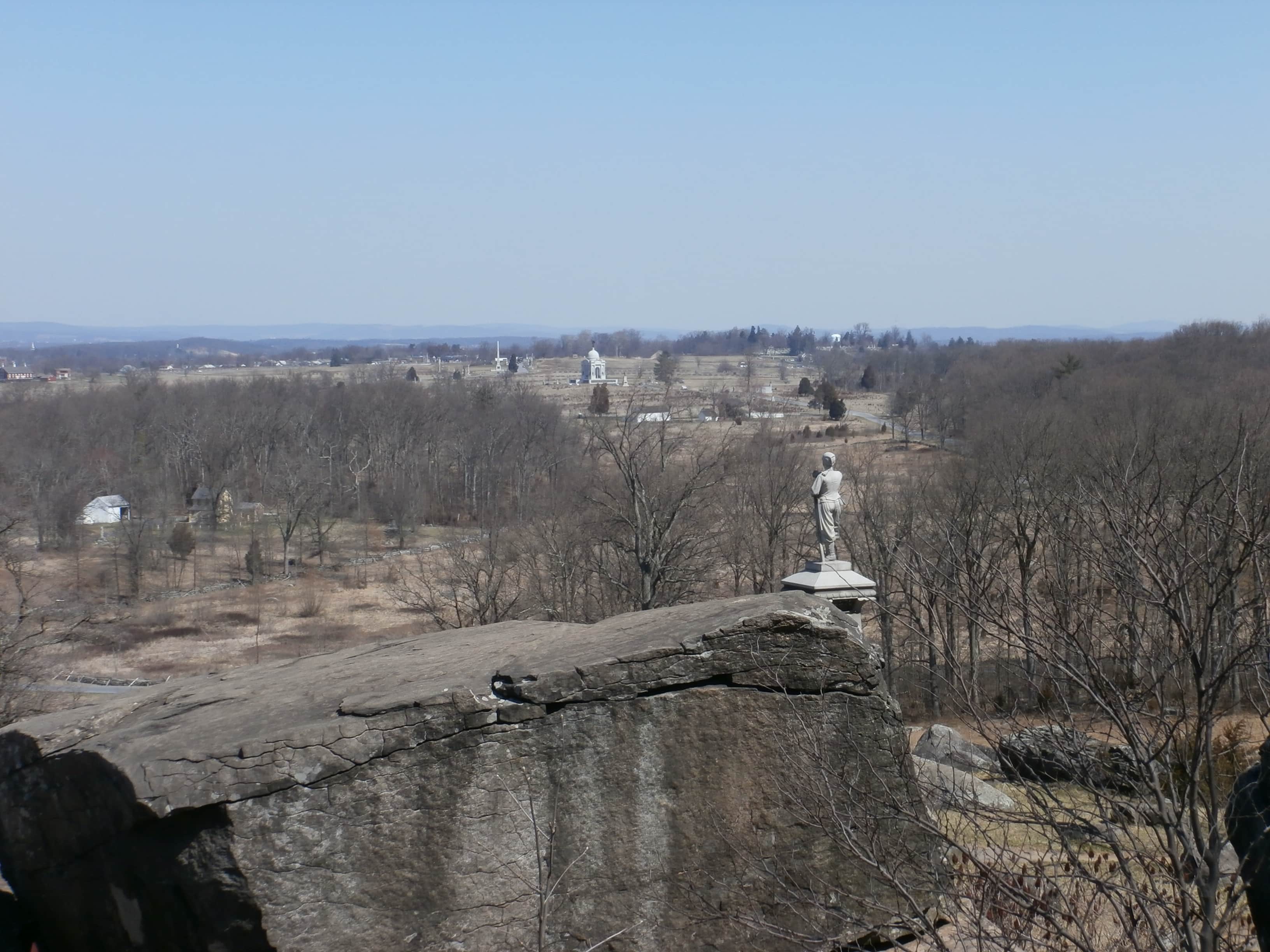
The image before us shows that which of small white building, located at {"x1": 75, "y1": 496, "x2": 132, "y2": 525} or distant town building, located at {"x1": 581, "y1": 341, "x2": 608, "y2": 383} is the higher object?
distant town building, located at {"x1": 581, "y1": 341, "x2": 608, "y2": 383}

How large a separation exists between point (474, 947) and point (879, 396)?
4387 inches

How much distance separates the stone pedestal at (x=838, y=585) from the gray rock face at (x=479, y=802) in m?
5.24

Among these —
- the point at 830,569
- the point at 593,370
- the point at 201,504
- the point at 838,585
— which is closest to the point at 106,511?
the point at 201,504

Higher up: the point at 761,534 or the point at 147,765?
the point at 147,765

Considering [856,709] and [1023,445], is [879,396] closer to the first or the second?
[1023,445]

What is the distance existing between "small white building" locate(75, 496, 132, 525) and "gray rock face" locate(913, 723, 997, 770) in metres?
46.7

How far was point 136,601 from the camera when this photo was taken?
41.4 m

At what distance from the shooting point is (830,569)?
13.3 metres

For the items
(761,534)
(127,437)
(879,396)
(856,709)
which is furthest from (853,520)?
(879,396)

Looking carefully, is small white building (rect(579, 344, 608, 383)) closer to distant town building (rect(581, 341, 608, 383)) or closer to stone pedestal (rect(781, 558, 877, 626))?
distant town building (rect(581, 341, 608, 383))

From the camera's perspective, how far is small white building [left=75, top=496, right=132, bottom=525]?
176ft

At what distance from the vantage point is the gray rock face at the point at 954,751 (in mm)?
13039

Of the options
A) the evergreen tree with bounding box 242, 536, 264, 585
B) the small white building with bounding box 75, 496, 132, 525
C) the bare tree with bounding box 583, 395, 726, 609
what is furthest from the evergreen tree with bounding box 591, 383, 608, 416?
the bare tree with bounding box 583, 395, 726, 609

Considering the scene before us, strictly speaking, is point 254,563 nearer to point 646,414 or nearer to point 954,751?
point 646,414
